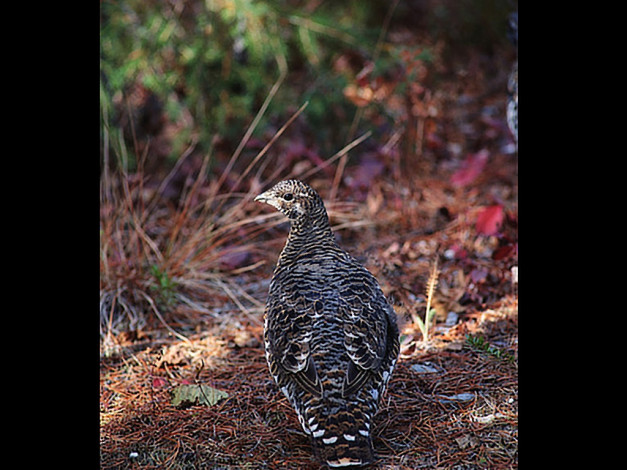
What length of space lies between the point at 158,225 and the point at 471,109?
3.86 m

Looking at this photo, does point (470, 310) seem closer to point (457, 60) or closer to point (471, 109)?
point (471, 109)

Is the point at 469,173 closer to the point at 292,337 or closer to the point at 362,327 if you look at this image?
the point at 362,327

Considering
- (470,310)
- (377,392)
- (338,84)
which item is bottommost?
(470,310)

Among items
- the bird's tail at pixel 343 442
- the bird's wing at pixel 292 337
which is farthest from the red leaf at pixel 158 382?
the bird's tail at pixel 343 442

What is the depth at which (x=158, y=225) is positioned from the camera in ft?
17.7

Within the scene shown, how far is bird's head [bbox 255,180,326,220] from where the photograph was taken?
3336 millimetres

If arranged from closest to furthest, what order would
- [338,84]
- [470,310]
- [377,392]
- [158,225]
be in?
[377,392] → [470,310] → [158,225] → [338,84]

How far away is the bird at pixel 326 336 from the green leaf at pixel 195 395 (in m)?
0.48

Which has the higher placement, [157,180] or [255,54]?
[255,54]

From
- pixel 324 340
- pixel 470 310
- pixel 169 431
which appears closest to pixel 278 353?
pixel 324 340

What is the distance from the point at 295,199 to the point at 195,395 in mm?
1063

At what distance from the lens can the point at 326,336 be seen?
2824mm

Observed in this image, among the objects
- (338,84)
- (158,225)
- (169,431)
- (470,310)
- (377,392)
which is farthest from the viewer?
(338,84)

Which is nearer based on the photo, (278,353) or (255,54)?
(278,353)
